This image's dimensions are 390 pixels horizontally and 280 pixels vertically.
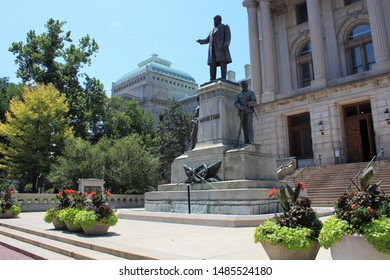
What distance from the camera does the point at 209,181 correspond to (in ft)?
43.8

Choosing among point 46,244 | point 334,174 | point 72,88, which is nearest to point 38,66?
point 72,88

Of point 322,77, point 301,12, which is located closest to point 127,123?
point 301,12

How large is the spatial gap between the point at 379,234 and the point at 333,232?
0.53 meters

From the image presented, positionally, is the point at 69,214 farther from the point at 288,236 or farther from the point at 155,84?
the point at 155,84

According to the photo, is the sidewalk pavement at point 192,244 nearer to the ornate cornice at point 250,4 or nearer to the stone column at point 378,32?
the stone column at point 378,32

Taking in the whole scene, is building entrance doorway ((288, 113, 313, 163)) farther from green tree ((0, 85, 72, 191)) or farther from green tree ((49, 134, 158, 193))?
green tree ((0, 85, 72, 191))

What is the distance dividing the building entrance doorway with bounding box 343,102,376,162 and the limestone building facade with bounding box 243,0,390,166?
7cm

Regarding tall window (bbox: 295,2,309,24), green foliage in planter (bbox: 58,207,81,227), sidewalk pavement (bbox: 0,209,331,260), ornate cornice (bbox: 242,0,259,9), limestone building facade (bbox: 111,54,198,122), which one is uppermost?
limestone building facade (bbox: 111,54,198,122)

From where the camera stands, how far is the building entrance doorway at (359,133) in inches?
1093

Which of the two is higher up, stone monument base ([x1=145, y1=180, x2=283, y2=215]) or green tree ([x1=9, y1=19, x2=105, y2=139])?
green tree ([x1=9, y1=19, x2=105, y2=139])

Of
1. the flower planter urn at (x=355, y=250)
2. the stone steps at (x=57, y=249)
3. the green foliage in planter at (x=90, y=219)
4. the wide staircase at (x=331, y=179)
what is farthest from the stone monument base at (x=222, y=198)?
the wide staircase at (x=331, y=179)

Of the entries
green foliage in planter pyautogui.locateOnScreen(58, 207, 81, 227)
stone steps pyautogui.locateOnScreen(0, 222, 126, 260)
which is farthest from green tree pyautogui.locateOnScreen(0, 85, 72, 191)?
green foliage in planter pyautogui.locateOnScreen(58, 207, 81, 227)

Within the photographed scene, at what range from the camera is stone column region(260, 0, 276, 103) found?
114 feet

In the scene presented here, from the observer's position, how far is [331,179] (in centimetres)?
2253
